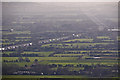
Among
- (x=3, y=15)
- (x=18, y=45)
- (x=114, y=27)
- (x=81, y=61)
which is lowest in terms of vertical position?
(x=81, y=61)

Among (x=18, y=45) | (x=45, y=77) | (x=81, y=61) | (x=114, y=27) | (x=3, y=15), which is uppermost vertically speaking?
(x=3, y=15)

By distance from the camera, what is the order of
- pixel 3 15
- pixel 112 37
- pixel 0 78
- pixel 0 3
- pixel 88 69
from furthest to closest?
pixel 3 15
pixel 0 3
pixel 112 37
pixel 88 69
pixel 0 78

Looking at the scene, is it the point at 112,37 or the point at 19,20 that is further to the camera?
the point at 19,20

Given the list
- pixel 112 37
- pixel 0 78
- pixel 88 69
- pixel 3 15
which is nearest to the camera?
pixel 0 78

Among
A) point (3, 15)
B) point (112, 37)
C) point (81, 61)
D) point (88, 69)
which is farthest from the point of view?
point (3, 15)

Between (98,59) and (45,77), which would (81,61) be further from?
(45,77)

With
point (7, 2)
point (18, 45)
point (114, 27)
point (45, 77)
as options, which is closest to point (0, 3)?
point (7, 2)

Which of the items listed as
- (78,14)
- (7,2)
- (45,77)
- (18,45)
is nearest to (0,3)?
(7,2)

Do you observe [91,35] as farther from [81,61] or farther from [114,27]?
[81,61]

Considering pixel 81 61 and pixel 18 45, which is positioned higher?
pixel 18 45
